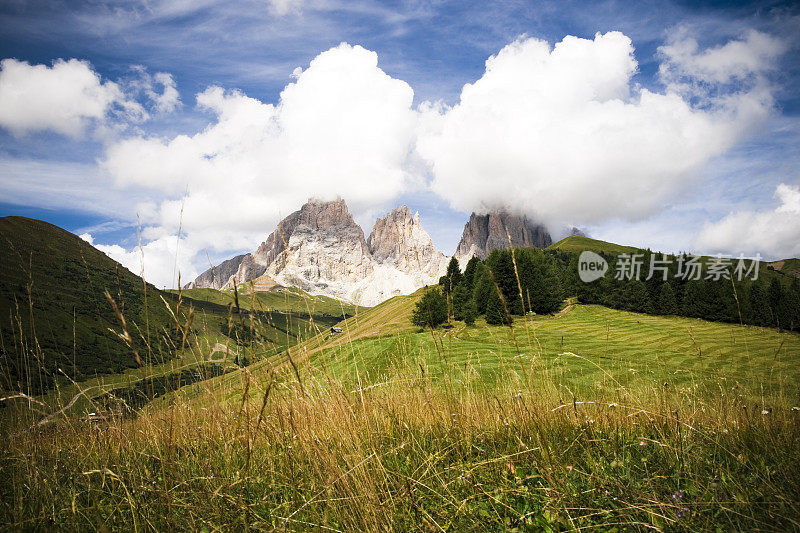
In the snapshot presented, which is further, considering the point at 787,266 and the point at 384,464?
the point at 787,266

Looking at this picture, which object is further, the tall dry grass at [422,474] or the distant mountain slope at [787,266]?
the distant mountain slope at [787,266]

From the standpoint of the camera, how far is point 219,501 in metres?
1.96

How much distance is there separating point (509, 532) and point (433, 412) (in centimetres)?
125

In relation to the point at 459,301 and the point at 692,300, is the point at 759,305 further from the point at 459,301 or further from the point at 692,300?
the point at 459,301

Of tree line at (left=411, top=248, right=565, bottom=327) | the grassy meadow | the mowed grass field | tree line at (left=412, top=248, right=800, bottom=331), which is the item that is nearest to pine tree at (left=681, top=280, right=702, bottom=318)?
tree line at (left=412, top=248, right=800, bottom=331)

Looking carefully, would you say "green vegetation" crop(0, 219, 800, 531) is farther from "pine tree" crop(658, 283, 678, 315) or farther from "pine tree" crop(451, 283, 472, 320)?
"pine tree" crop(658, 283, 678, 315)

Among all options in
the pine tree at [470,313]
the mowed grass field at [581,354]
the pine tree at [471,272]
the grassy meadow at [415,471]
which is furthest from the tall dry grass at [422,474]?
the pine tree at [471,272]

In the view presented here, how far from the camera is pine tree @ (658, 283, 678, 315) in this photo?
174 feet

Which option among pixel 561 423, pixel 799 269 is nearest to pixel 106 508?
pixel 561 423

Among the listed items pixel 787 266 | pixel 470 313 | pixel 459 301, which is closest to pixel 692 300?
pixel 459 301

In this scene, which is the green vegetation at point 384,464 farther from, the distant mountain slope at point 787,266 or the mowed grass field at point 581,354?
the distant mountain slope at point 787,266

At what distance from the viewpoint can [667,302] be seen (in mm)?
53531

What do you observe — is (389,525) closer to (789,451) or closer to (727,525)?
(727,525)

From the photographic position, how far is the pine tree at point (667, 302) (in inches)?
2092
